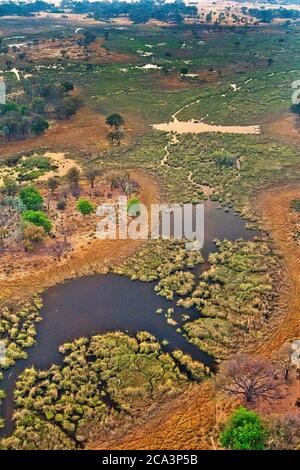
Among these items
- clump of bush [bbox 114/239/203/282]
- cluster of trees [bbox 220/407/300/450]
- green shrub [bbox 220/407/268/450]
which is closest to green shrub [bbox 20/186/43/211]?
clump of bush [bbox 114/239/203/282]

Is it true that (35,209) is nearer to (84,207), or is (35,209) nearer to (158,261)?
(84,207)

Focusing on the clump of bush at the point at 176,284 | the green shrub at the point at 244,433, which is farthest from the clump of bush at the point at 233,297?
the green shrub at the point at 244,433

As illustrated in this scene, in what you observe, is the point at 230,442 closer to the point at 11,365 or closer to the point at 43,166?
the point at 11,365

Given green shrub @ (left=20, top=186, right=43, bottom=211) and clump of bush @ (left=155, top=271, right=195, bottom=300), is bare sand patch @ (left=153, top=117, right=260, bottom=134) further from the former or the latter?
clump of bush @ (left=155, top=271, right=195, bottom=300)

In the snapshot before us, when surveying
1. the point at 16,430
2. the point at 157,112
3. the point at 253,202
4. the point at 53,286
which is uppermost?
the point at 157,112

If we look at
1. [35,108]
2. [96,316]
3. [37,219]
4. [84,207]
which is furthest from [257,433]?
[35,108]

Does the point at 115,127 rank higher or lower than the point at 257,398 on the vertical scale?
higher
